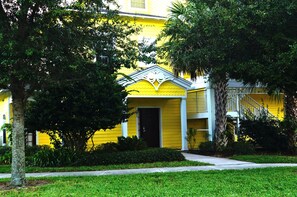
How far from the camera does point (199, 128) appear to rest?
2173 cm

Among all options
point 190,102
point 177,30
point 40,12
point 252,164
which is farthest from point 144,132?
point 40,12

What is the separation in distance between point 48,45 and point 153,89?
10.4 meters

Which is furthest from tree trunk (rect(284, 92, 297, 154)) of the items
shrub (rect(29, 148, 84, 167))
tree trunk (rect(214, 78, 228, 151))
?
shrub (rect(29, 148, 84, 167))

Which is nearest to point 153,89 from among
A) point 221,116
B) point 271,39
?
point 221,116

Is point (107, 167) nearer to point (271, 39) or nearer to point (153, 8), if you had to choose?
point (271, 39)

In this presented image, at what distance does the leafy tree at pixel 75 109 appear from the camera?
557 inches

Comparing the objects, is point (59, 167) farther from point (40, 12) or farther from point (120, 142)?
point (40, 12)

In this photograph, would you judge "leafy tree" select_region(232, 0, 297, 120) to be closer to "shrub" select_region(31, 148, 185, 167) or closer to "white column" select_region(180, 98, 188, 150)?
"shrub" select_region(31, 148, 185, 167)

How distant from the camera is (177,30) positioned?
38.1ft

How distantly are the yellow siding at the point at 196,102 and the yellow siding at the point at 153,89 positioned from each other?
105 cm

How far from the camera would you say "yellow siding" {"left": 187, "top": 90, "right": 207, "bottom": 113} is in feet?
67.2

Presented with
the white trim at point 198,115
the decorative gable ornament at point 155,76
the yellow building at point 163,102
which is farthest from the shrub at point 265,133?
the decorative gable ornament at point 155,76

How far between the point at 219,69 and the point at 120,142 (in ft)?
23.1

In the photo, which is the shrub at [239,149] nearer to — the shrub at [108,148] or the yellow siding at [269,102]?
the shrub at [108,148]
